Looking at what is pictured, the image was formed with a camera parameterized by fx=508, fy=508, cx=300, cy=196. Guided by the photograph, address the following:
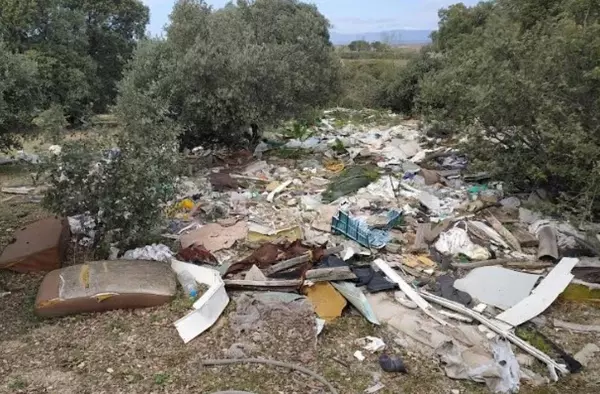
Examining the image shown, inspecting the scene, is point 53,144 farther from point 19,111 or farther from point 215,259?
point 19,111

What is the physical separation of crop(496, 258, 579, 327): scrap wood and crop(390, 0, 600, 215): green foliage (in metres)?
0.75

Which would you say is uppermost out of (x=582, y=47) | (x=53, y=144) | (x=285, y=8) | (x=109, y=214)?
(x=285, y=8)

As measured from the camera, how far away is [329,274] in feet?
17.6

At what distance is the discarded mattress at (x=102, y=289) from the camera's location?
4797 mm

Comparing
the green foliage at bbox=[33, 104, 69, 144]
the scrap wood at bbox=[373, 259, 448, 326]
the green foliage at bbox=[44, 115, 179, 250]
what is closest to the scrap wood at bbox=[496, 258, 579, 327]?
the scrap wood at bbox=[373, 259, 448, 326]

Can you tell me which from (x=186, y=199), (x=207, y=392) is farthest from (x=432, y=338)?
(x=186, y=199)

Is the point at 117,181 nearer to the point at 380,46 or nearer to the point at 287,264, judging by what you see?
the point at 287,264

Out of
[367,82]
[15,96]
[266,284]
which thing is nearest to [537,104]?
[266,284]

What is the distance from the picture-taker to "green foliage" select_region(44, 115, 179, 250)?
559cm

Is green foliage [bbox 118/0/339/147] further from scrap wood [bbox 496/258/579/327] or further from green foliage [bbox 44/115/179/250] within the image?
scrap wood [bbox 496/258/579/327]

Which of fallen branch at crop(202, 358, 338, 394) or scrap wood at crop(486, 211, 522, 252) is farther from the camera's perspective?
scrap wood at crop(486, 211, 522, 252)

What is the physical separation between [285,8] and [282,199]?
7.15m

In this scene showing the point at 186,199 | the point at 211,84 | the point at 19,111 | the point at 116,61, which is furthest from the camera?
the point at 116,61

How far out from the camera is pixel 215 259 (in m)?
6.17
